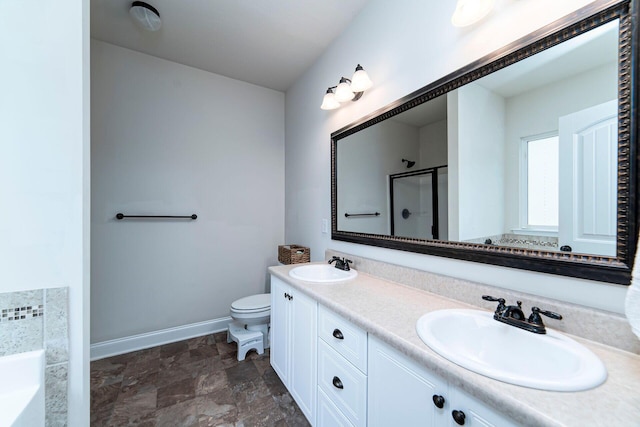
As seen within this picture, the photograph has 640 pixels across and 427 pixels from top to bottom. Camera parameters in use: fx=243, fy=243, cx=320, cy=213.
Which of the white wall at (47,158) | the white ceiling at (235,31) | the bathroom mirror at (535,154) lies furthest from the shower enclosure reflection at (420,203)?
the white wall at (47,158)

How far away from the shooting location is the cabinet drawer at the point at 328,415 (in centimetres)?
107

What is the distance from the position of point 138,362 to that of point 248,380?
98 cm

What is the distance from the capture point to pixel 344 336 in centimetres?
106

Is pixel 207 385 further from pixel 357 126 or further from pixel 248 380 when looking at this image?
pixel 357 126

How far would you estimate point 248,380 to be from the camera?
1761mm

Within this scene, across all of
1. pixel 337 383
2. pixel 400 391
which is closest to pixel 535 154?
pixel 400 391

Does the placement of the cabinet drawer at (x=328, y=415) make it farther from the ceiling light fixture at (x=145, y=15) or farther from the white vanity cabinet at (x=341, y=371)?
the ceiling light fixture at (x=145, y=15)

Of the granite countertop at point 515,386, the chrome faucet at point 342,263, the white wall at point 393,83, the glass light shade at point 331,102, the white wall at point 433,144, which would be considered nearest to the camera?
the granite countertop at point 515,386

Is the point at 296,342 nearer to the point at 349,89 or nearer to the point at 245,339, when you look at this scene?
the point at 245,339

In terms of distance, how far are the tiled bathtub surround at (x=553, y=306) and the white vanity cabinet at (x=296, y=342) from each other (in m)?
0.55

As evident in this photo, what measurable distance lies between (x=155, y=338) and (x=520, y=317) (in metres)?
2.70

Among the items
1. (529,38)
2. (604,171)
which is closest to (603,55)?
(529,38)

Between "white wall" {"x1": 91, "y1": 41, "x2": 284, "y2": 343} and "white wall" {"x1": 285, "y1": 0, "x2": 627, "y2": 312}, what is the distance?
13.7 inches

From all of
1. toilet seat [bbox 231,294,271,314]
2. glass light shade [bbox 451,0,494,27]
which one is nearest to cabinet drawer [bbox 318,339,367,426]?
toilet seat [bbox 231,294,271,314]
